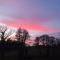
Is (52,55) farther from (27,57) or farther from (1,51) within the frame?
(1,51)

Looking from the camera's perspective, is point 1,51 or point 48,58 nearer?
point 1,51

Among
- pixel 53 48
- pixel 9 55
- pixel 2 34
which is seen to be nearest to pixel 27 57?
pixel 9 55

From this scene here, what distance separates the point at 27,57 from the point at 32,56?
1.25 feet

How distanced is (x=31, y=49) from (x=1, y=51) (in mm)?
2282

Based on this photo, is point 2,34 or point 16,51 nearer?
point 16,51

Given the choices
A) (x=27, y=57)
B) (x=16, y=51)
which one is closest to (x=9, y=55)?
(x=16, y=51)

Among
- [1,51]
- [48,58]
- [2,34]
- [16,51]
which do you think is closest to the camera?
[1,51]

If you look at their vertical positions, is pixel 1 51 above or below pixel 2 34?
below

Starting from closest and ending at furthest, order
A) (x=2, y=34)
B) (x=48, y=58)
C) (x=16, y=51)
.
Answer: (x=16, y=51) → (x=48, y=58) → (x=2, y=34)

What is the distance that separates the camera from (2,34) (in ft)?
126

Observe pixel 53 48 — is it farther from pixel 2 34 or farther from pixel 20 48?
pixel 2 34

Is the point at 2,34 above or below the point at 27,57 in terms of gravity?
above

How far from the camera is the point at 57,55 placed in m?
12.9

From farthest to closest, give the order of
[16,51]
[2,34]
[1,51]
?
[2,34]
[16,51]
[1,51]
